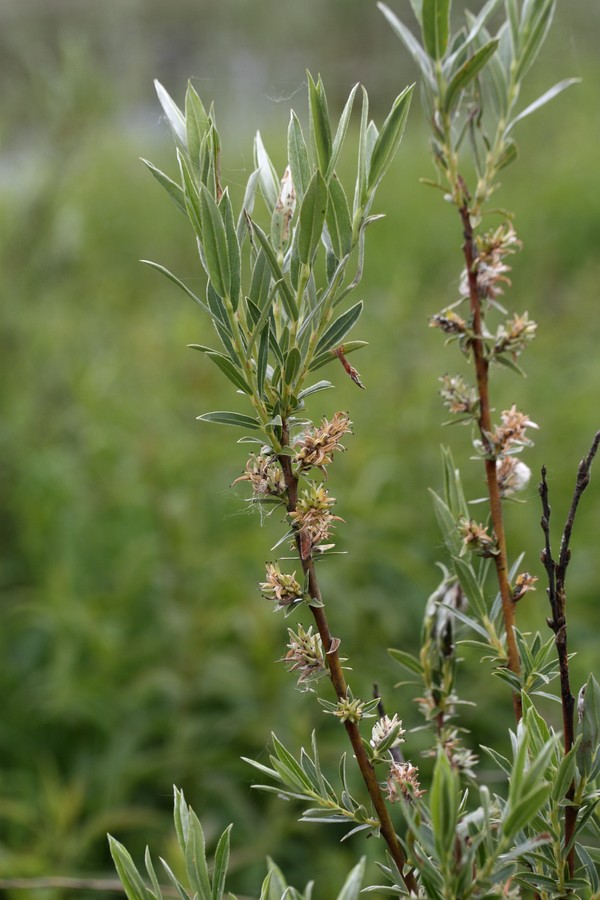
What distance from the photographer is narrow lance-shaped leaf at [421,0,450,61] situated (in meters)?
0.42

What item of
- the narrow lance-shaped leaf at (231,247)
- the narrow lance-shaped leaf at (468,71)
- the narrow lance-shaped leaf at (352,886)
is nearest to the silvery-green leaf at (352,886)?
the narrow lance-shaped leaf at (352,886)

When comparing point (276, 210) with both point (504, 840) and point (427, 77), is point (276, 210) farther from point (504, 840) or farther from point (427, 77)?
point (504, 840)

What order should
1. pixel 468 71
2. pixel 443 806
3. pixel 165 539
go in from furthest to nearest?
pixel 165 539
pixel 468 71
pixel 443 806

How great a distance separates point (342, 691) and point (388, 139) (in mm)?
213

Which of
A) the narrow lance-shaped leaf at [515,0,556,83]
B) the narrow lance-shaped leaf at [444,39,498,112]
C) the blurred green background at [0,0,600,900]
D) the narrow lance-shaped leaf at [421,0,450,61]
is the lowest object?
the blurred green background at [0,0,600,900]

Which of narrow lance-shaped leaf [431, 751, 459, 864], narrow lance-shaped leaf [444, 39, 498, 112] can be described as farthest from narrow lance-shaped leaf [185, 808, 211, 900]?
narrow lance-shaped leaf [444, 39, 498, 112]

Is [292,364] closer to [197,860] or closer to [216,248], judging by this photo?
[216,248]

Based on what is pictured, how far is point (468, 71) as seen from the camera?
1.37 feet

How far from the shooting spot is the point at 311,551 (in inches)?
14.0

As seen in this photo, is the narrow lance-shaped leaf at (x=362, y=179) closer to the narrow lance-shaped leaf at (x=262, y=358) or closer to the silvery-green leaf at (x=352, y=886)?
the narrow lance-shaped leaf at (x=262, y=358)

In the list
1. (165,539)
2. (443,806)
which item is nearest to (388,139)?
(443,806)

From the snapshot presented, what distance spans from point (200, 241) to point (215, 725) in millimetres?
1412

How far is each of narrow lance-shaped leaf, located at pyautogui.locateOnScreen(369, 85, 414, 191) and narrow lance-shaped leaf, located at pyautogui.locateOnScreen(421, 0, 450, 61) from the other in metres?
0.07

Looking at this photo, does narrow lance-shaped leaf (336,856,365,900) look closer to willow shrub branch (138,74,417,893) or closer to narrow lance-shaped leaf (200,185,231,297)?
willow shrub branch (138,74,417,893)
